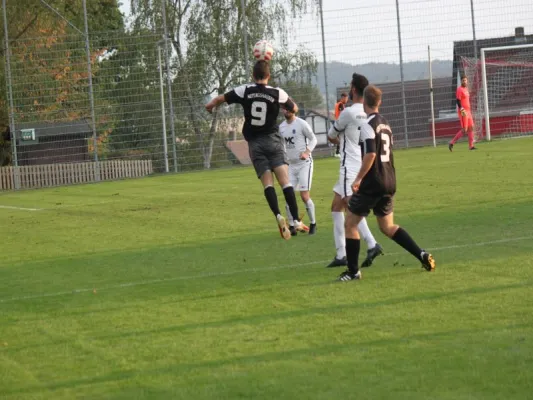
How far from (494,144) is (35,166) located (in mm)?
15185

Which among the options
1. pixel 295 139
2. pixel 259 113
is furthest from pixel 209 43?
pixel 259 113

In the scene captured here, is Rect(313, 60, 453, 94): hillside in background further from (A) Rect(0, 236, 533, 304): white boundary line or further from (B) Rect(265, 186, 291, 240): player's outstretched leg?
(A) Rect(0, 236, 533, 304): white boundary line

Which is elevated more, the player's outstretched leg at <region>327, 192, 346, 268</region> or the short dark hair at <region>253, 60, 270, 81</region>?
the short dark hair at <region>253, 60, 270, 81</region>

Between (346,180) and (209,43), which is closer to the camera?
(346,180)

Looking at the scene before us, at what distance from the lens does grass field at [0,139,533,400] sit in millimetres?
6008

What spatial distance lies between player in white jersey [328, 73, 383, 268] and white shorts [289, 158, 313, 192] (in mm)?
3618

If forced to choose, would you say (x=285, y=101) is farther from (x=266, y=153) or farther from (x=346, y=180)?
(x=346, y=180)

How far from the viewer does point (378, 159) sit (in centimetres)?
945

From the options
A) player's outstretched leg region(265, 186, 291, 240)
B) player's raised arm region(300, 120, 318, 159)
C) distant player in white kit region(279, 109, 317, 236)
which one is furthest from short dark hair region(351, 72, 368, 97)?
distant player in white kit region(279, 109, 317, 236)

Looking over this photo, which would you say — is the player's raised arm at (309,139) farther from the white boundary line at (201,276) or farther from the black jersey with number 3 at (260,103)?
the white boundary line at (201,276)

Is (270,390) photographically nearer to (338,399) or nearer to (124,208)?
(338,399)

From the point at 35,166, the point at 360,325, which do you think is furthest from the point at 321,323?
the point at 35,166

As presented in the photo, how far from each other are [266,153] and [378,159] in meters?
3.80

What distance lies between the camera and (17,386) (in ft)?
20.7
